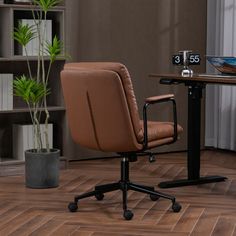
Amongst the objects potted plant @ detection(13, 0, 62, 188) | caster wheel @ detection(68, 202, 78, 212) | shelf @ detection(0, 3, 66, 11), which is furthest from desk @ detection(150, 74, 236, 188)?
shelf @ detection(0, 3, 66, 11)

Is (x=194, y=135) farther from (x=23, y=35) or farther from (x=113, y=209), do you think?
(x=23, y=35)

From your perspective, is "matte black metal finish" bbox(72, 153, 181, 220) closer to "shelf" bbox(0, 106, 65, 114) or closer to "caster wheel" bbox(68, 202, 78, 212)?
"caster wheel" bbox(68, 202, 78, 212)

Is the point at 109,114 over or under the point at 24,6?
under

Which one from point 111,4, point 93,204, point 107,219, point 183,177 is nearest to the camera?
point 107,219

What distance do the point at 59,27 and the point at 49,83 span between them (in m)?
0.54

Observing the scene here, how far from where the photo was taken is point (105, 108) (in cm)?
425

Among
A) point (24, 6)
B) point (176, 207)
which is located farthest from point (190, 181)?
point (24, 6)

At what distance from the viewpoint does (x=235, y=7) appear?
6852 mm

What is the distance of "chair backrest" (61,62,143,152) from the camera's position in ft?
13.7

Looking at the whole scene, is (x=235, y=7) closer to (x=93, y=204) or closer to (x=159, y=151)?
(x=159, y=151)

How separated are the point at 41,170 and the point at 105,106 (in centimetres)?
129

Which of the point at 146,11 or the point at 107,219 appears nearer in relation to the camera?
the point at 107,219

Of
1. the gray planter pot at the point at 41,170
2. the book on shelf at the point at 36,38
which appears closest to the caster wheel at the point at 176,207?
the gray planter pot at the point at 41,170

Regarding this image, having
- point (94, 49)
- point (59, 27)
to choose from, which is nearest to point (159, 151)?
point (94, 49)
